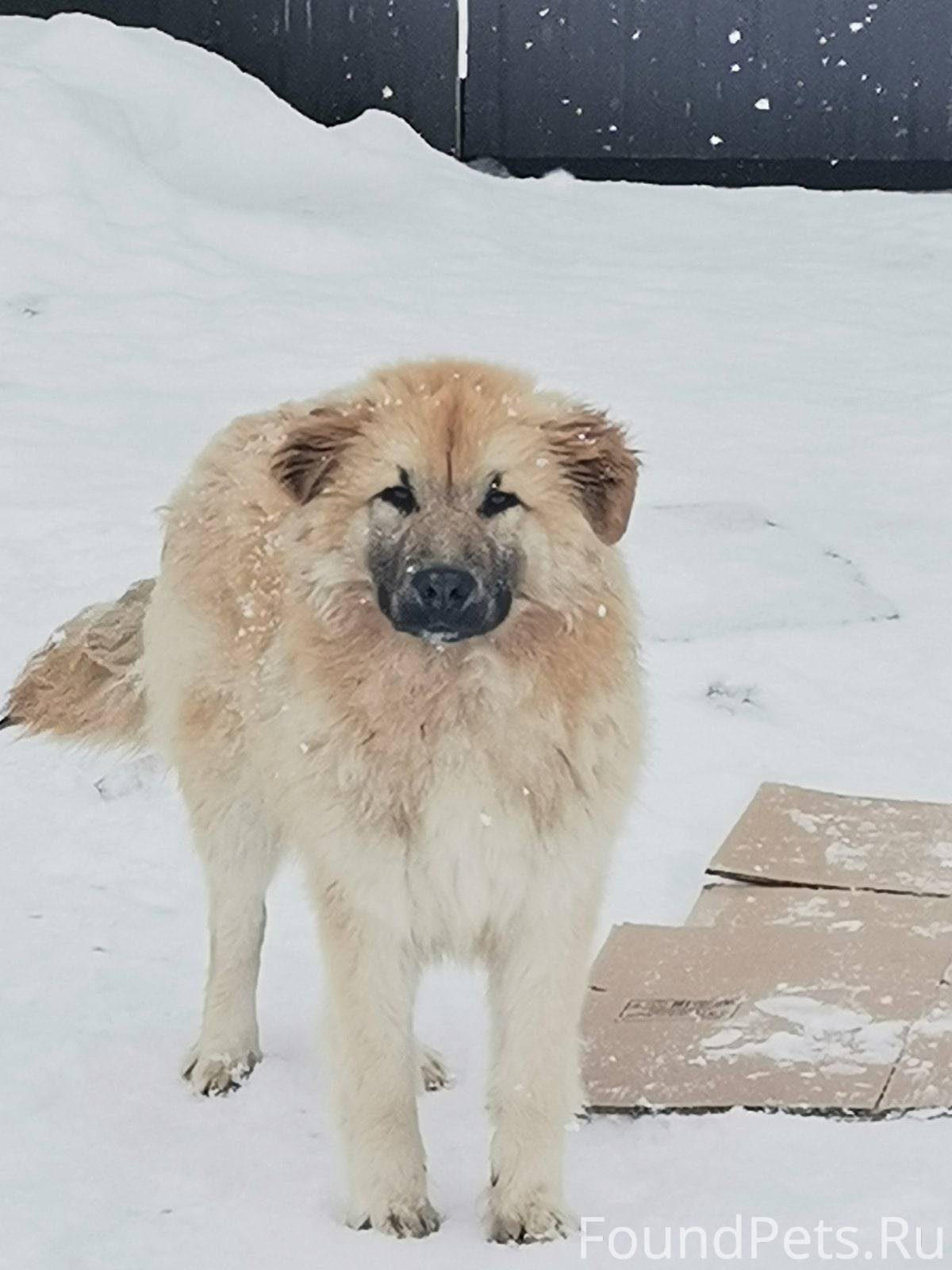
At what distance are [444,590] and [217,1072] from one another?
1.07m

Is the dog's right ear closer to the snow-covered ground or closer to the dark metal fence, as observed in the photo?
the snow-covered ground

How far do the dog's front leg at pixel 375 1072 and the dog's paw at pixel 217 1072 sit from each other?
1.52 ft

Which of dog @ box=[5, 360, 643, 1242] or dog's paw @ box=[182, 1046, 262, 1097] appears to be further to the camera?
dog's paw @ box=[182, 1046, 262, 1097]

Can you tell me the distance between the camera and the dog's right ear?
116 inches

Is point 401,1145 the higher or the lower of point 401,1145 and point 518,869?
the lower

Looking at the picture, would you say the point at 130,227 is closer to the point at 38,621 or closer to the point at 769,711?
the point at 38,621

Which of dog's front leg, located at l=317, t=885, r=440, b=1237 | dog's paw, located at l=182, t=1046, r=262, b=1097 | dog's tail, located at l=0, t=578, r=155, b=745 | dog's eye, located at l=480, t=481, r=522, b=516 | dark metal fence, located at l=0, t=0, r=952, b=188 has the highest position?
dog's eye, located at l=480, t=481, r=522, b=516

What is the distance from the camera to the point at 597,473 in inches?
117

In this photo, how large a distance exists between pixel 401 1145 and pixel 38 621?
8.45 feet

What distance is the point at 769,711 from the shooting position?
16.3 ft

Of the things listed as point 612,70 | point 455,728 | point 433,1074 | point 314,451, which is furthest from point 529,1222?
point 612,70

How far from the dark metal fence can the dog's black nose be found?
712cm

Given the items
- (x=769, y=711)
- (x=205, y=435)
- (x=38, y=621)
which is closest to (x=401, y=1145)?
(x=769, y=711)

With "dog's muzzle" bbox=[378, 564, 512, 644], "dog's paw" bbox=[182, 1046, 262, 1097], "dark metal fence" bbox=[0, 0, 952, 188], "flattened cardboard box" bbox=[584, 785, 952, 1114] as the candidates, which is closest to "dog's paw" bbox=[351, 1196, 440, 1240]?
"flattened cardboard box" bbox=[584, 785, 952, 1114]
